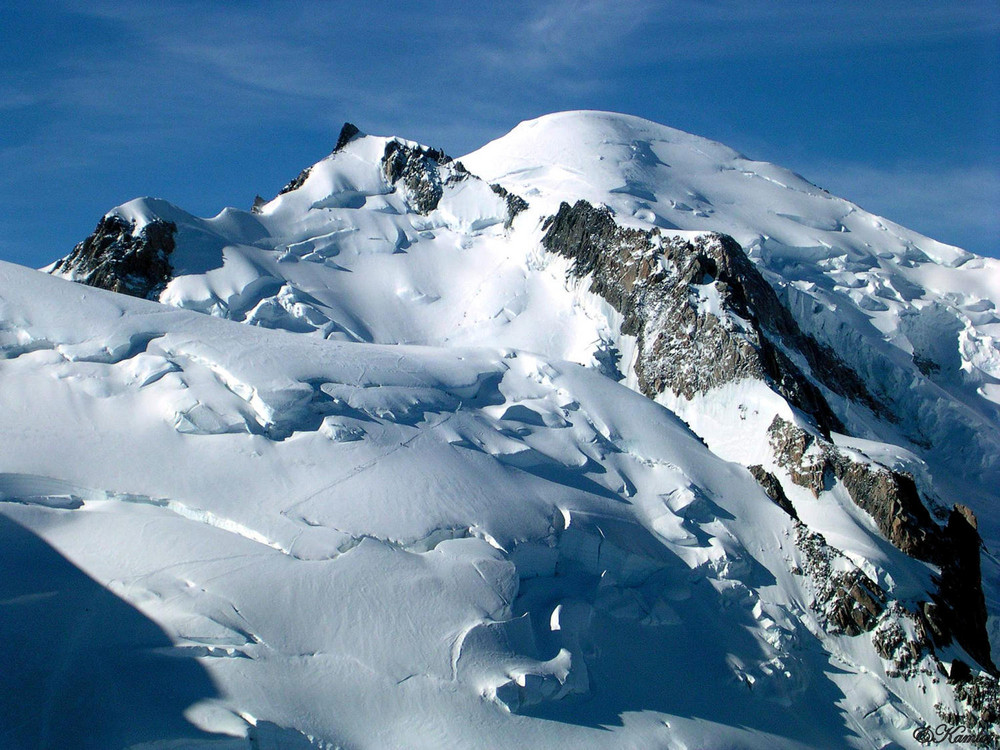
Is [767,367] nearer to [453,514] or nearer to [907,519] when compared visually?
[907,519]

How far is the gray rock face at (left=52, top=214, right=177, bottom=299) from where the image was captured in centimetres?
4588

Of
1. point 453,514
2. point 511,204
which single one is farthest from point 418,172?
point 453,514

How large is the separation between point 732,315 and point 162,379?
1019 inches

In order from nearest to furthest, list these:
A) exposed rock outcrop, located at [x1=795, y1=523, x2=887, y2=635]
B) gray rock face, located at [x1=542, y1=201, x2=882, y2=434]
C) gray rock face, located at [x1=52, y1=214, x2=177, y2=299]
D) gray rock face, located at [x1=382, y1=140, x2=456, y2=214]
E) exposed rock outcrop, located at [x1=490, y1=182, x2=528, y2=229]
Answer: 1. exposed rock outcrop, located at [x1=795, y1=523, x2=887, y2=635]
2. gray rock face, located at [x1=542, y1=201, x2=882, y2=434]
3. gray rock face, located at [x1=52, y1=214, x2=177, y2=299]
4. exposed rock outcrop, located at [x1=490, y1=182, x2=528, y2=229]
5. gray rock face, located at [x1=382, y1=140, x2=456, y2=214]

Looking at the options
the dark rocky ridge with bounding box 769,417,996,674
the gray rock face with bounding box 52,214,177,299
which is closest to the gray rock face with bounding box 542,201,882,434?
the dark rocky ridge with bounding box 769,417,996,674

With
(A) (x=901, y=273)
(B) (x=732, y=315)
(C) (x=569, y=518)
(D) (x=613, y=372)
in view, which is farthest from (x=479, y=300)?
(A) (x=901, y=273)

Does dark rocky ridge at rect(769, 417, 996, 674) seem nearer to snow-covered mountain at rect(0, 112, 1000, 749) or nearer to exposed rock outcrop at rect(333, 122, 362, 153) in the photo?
snow-covered mountain at rect(0, 112, 1000, 749)

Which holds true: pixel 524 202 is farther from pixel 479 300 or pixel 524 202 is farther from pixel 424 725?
pixel 424 725

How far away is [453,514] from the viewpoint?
1095 inches

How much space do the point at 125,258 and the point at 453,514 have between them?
26.4 m

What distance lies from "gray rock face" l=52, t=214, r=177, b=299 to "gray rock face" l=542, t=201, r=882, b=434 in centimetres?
1956

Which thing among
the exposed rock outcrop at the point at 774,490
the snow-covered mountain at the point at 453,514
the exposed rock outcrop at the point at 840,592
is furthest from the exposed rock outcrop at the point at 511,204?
the exposed rock outcrop at the point at 840,592

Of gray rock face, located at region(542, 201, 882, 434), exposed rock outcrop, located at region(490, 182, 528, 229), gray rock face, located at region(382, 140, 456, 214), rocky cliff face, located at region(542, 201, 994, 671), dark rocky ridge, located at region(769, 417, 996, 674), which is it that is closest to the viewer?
rocky cliff face, located at region(542, 201, 994, 671)

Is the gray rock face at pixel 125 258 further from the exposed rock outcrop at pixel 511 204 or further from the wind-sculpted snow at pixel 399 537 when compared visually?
the exposed rock outcrop at pixel 511 204
